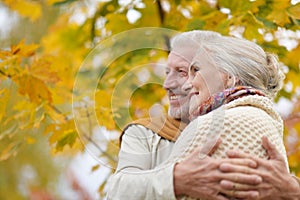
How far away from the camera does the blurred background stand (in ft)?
6.91

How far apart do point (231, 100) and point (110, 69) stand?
126 cm

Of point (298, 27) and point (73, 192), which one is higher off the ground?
point (298, 27)

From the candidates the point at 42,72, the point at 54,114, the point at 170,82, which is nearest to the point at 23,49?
the point at 42,72

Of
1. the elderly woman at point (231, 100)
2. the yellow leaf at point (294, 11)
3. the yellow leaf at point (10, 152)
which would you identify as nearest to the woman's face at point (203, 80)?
the elderly woman at point (231, 100)

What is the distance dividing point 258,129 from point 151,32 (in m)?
0.83

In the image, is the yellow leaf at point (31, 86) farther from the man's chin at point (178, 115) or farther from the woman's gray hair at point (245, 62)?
the woman's gray hair at point (245, 62)

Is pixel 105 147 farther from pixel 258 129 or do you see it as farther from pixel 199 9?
pixel 199 9

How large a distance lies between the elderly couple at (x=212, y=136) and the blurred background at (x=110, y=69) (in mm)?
160

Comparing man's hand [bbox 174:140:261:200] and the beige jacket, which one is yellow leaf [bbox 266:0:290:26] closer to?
the beige jacket

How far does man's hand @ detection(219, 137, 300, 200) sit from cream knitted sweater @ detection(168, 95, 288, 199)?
0.02m

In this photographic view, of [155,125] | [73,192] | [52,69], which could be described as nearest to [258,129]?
[155,125]

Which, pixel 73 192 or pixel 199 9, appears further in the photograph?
pixel 73 192

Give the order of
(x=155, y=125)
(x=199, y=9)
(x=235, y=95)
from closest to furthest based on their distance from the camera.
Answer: (x=235, y=95) < (x=155, y=125) < (x=199, y=9)

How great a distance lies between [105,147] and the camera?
1.85 metres
